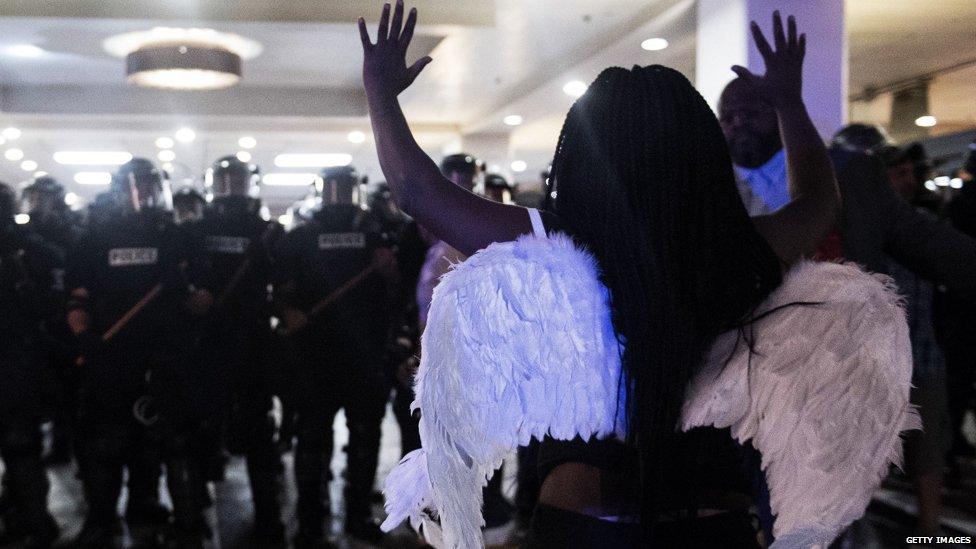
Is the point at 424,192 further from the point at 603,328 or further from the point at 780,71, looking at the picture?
the point at 780,71

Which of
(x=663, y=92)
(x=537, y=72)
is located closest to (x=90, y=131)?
(x=537, y=72)

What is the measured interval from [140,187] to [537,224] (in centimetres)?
389

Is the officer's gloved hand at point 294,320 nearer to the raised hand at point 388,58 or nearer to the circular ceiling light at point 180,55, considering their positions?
the raised hand at point 388,58

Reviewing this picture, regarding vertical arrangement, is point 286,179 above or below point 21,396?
above

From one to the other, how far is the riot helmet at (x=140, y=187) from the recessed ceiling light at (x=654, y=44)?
15.0 feet

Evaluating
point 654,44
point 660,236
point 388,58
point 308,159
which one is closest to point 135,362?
point 388,58

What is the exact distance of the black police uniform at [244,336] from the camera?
15.8 feet

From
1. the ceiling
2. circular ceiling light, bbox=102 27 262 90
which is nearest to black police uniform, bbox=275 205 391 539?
the ceiling

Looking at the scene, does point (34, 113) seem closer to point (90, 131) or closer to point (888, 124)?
point (90, 131)

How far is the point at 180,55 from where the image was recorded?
27.8 feet

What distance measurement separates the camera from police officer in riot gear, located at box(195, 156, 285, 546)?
4824mm

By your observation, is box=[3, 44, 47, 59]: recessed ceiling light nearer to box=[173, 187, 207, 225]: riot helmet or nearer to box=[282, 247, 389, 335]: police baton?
box=[173, 187, 207, 225]: riot helmet

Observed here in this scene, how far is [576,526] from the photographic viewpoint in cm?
120

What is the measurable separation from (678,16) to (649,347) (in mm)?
6447
